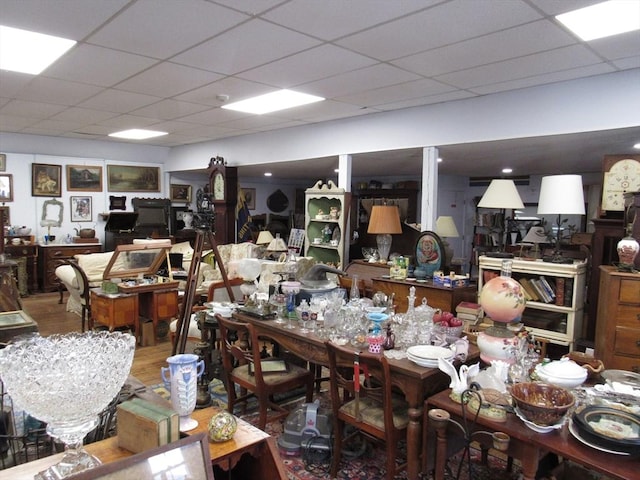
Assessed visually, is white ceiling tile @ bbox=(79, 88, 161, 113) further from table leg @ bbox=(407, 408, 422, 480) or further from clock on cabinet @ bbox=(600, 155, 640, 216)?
clock on cabinet @ bbox=(600, 155, 640, 216)

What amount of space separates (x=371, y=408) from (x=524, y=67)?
8.68ft

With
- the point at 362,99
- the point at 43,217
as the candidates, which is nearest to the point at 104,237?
the point at 43,217

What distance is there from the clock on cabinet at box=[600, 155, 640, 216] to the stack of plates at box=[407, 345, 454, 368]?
2092 millimetres

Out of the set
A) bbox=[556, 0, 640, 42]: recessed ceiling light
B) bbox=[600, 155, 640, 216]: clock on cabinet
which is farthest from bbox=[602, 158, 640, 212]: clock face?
bbox=[556, 0, 640, 42]: recessed ceiling light

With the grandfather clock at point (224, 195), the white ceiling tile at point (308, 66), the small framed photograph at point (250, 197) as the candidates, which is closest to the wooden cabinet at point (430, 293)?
the white ceiling tile at point (308, 66)

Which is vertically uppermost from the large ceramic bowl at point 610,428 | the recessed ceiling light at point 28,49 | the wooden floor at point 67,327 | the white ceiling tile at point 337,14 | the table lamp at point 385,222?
the recessed ceiling light at point 28,49

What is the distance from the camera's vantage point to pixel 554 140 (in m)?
4.02

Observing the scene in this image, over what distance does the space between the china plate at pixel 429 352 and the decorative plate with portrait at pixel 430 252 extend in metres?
1.99

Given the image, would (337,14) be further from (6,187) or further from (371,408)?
(6,187)

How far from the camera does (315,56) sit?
3.06 m

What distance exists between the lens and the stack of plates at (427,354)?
91.3 inches

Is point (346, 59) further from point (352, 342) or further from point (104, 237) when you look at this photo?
point (104, 237)

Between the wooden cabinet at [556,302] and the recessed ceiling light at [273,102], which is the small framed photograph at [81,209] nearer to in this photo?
the recessed ceiling light at [273,102]

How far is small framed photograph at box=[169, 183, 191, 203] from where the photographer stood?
931 cm
